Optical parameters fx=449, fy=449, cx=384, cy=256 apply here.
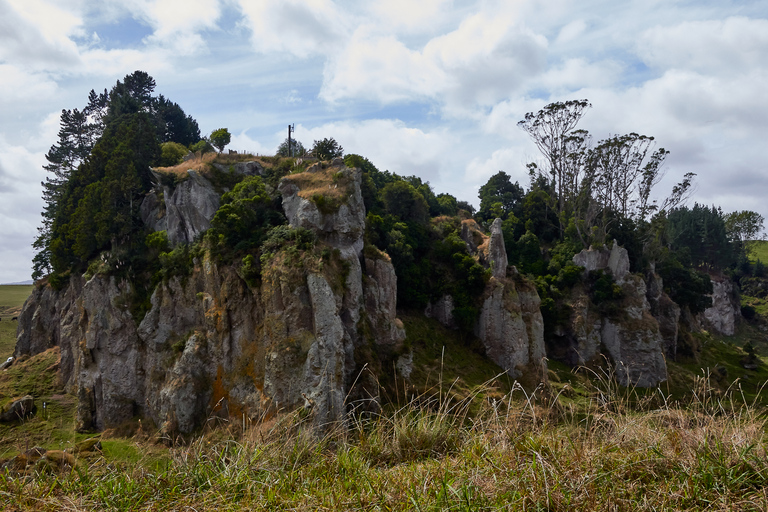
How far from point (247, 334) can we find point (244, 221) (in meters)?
6.32

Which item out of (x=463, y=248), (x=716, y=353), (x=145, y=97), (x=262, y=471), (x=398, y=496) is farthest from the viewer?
(x=145, y=97)

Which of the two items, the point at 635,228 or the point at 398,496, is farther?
the point at 635,228

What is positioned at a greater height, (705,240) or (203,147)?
(203,147)

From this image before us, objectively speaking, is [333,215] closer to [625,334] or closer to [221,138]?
[221,138]

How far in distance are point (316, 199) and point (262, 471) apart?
70.9 ft

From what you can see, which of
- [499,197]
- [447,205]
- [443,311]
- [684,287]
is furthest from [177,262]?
[684,287]

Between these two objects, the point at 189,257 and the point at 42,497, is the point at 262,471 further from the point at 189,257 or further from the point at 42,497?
the point at 189,257

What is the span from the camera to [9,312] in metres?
63.2

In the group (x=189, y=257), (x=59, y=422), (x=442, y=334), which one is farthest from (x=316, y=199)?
(x=59, y=422)

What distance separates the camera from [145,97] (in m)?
53.8

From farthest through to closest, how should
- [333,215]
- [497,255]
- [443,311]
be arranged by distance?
[497,255]
[443,311]
[333,215]

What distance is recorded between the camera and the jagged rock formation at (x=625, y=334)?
32.8 m

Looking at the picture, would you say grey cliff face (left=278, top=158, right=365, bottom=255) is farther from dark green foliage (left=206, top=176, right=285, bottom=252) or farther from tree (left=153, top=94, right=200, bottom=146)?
tree (left=153, top=94, right=200, bottom=146)

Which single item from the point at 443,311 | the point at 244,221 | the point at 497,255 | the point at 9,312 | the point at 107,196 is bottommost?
the point at 443,311
